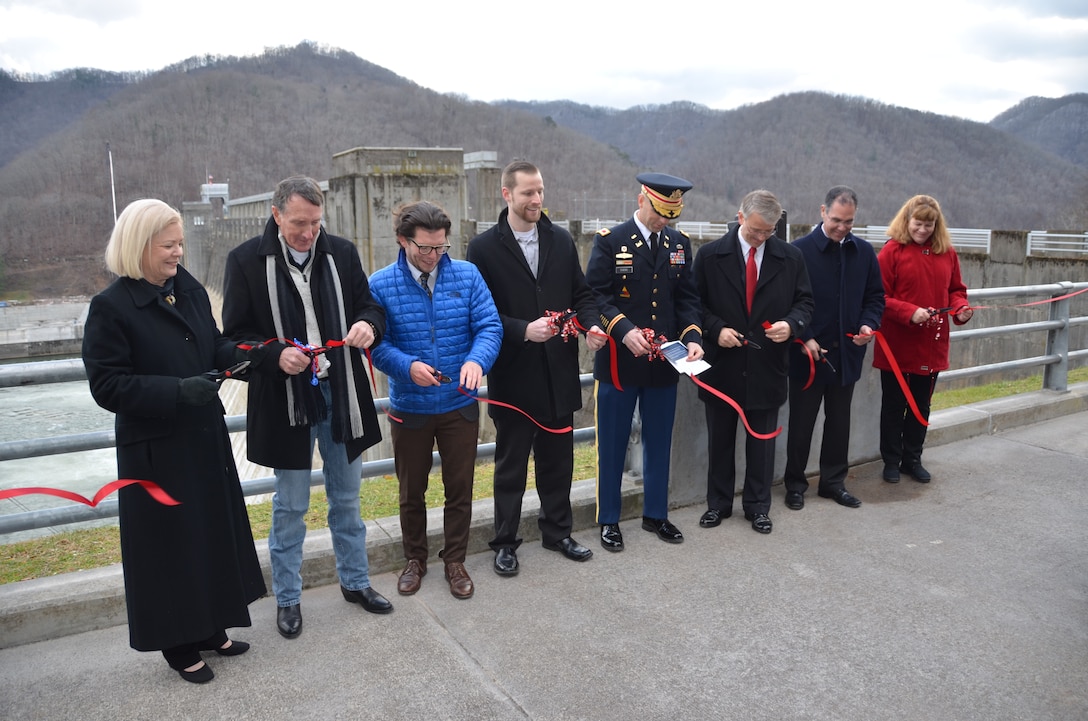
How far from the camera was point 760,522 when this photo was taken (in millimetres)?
4859

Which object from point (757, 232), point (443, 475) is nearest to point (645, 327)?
point (757, 232)

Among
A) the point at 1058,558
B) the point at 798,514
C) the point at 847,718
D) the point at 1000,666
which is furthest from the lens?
the point at 798,514

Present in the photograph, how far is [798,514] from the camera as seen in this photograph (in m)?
5.17

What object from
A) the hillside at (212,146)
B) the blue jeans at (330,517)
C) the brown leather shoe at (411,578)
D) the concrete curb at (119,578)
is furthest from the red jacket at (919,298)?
the hillside at (212,146)

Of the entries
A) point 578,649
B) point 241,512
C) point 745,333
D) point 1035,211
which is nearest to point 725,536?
point 745,333

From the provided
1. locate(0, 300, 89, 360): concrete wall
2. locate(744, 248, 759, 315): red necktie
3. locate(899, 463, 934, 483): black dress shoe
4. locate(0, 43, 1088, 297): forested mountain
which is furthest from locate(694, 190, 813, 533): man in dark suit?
locate(0, 43, 1088, 297): forested mountain

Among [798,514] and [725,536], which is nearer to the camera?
[725,536]

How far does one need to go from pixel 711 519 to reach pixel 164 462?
10.1 feet

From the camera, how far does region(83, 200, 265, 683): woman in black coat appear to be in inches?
119

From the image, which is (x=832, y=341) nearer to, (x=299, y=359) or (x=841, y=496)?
(x=841, y=496)

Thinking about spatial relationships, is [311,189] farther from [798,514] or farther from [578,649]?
[798,514]

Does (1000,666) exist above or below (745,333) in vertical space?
below

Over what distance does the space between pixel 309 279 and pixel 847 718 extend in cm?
279

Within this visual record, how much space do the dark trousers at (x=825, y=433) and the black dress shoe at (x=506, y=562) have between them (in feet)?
6.75
